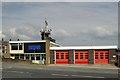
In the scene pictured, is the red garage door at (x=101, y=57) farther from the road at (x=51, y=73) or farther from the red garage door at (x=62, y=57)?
the road at (x=51, y=73)

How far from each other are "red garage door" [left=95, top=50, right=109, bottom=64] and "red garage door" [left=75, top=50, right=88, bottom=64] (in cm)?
206

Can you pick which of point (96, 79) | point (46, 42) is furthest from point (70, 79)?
point (46, 42)

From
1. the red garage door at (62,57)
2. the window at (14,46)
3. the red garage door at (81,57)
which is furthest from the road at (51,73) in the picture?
the window at (14,46)

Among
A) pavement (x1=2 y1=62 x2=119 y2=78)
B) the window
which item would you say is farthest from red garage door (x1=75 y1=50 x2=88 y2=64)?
pavement (x1=2 y1=62 x2=119 y2=78)

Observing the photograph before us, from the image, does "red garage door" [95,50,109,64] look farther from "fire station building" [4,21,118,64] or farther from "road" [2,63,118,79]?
"road" [2,63,118,79]

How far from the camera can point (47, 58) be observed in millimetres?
58094

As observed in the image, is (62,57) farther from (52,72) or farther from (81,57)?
(52,72)

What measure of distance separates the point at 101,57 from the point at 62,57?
7490 mm

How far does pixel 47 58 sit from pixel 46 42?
3.25 m

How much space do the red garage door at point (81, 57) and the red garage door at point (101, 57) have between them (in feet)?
6.75

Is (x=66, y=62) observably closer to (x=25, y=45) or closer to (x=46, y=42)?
(x=46, y=42)

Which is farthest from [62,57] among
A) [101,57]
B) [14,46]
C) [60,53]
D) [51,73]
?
[51,73]

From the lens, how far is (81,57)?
5756 centimetres

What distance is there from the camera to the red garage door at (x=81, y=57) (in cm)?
5734
